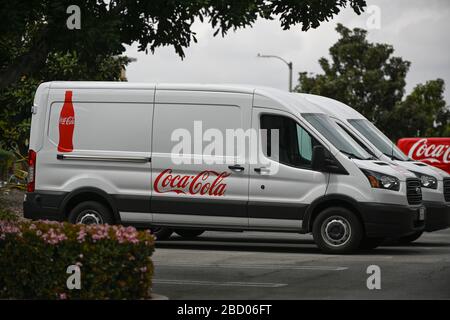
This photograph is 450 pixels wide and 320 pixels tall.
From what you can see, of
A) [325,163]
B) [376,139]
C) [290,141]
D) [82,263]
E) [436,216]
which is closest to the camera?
[82,263]

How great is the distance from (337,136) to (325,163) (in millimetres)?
546

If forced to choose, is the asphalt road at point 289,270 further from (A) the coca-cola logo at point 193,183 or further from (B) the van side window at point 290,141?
(B) the van side window at point 290,141

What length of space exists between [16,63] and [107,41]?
43.7 inches

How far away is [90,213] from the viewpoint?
1711 centimetres

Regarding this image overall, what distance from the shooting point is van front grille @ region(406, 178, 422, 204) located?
1616cm

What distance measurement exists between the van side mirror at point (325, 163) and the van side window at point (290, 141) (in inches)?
7.3

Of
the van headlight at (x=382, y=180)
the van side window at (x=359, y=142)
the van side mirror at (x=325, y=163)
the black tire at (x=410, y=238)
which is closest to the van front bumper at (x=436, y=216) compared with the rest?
the black tire at (x=410, y=238)

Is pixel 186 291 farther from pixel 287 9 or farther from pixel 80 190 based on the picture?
pixel 80 190

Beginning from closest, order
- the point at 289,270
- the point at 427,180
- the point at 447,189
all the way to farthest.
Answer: the point at 289,270, the point at 427,180, the point at 447,189

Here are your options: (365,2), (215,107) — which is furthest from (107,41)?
(215,107)

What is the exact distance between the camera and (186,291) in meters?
11.5

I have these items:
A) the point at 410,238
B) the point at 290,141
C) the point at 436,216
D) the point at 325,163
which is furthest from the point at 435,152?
the point at 325,163

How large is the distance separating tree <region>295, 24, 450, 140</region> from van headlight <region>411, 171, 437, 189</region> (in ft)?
150

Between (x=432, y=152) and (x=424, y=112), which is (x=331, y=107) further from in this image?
(x=424, y=112)
